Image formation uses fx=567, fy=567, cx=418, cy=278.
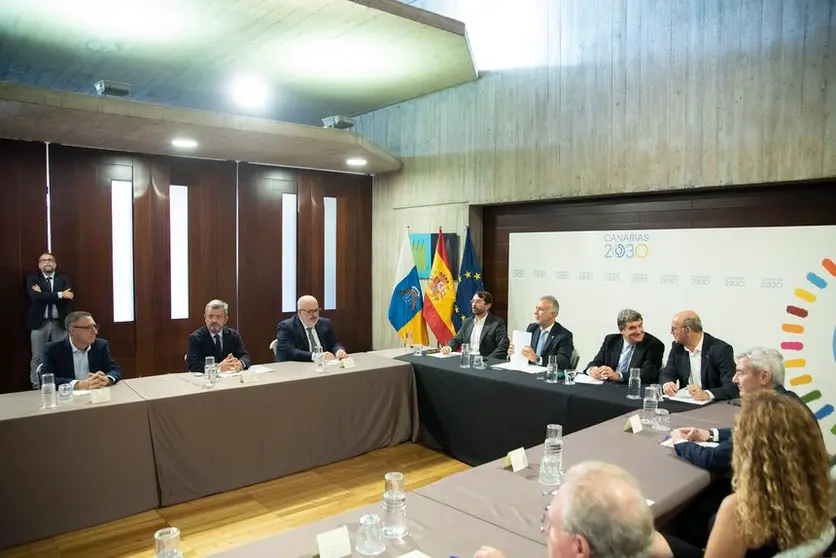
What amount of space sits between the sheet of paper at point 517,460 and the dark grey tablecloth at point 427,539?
44 centimetres

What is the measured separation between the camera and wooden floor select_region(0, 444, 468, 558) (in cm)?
289

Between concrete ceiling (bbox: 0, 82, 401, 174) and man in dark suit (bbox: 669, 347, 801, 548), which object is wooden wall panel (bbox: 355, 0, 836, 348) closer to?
concrete ceiling (bbox: 0, 82, 401, 174)

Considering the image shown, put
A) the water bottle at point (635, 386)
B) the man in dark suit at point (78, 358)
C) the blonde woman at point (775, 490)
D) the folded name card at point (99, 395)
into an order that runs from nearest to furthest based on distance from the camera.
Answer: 1. the blonde woman at point (775, 490)
2. the folded name card at point (99, 395)
3. the water bottle at point (635, 386)
4. the man in dark suit at point (78, 358)

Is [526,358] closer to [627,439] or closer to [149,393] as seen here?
[627,439]

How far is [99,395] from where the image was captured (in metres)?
3.15

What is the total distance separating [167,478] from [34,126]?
11.8 feet

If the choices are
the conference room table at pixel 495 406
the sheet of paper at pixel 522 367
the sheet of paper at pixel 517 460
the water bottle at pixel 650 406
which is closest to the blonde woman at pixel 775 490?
the sheet of paper at pixel 517 460

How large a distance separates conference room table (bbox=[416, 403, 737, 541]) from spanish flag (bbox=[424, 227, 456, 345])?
12.5 ft

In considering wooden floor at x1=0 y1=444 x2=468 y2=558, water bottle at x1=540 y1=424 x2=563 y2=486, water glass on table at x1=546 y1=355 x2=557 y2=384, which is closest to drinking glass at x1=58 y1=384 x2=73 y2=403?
wooden floor at x1=0 y1=444 x2=468 y2=558

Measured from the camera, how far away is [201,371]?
4.26 m

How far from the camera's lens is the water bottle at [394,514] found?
1.64 metres

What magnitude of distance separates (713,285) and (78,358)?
4754mm

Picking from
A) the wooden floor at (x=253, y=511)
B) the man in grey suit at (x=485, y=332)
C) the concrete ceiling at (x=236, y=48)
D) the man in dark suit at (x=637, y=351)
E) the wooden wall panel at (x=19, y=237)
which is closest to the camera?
the wooden floor at (x=253, y=511)

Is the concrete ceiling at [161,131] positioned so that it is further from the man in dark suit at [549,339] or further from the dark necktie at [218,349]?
the man in dark suit at [549,339]
